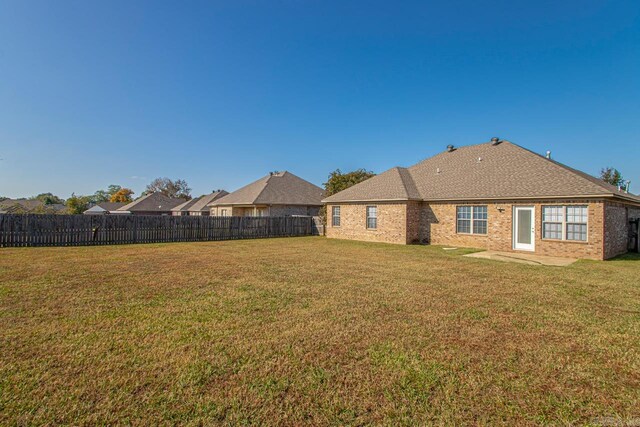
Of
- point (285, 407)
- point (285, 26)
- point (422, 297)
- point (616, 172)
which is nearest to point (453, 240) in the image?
point (422, 297)

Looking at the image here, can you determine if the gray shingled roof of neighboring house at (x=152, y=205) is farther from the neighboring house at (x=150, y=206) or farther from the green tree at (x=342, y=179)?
the green tree at (x=342, y=179)

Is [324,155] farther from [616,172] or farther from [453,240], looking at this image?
[616,172]

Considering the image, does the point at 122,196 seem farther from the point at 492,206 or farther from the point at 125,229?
the point at 492,206

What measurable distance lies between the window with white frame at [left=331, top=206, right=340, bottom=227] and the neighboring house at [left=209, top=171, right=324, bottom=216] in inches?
276

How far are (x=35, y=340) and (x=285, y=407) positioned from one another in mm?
3703

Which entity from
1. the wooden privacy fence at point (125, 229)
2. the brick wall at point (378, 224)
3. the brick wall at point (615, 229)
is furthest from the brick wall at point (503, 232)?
the wooden privacy fence at point (125, 229)

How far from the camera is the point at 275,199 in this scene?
1085 inches

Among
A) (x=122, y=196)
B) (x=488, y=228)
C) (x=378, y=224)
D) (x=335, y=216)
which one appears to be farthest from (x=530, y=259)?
(x=122, y=196)

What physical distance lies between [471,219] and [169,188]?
8121cm

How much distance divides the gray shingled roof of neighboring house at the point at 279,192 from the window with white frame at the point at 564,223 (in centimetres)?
1860

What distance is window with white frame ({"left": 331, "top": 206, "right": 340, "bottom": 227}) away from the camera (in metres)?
21.5

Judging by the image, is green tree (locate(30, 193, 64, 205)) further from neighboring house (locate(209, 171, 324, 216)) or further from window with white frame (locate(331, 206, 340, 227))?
window with white frame (locate(331, 206, 340, 227))

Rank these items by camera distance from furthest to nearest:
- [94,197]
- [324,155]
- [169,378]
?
[94,197], [324,155], [169,378]

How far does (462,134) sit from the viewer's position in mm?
24406
